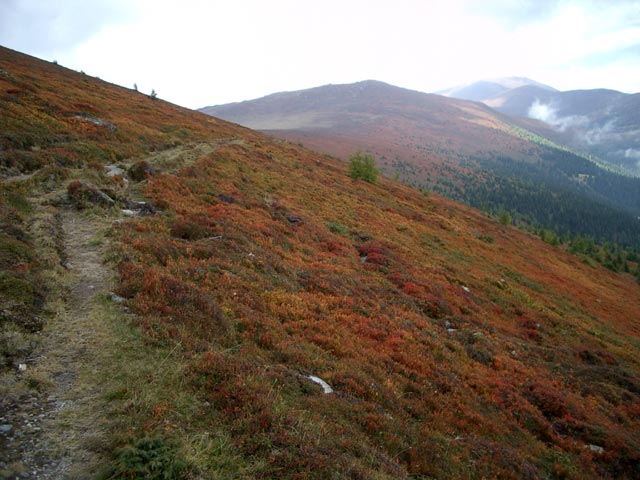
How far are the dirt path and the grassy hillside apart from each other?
46 cm

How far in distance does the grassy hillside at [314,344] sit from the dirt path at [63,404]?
0.46 metres

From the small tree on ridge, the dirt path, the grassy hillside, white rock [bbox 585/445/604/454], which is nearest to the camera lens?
the dirt path

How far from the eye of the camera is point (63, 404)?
6.11 meters

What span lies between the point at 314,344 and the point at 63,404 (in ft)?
21.9

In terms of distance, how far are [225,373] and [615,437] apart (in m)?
13.9

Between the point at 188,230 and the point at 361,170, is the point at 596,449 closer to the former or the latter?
the point at 188,230

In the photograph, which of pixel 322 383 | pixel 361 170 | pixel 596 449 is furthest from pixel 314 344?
pixel 361 170

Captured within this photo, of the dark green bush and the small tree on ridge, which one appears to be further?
the small tree on ridge

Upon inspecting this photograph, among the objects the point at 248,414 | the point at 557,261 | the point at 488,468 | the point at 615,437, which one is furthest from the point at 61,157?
the point at 557,261

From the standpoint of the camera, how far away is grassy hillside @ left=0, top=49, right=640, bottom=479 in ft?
21.1

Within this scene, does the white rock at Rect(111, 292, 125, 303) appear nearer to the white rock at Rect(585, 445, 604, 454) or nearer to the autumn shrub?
the autumn shrub

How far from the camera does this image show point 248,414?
256 inches

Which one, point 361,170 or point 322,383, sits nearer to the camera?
point 322,383

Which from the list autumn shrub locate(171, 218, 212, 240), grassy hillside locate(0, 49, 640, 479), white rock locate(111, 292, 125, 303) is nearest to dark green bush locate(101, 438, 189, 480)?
grassy hillside locate(0, 49, 640, 479)
